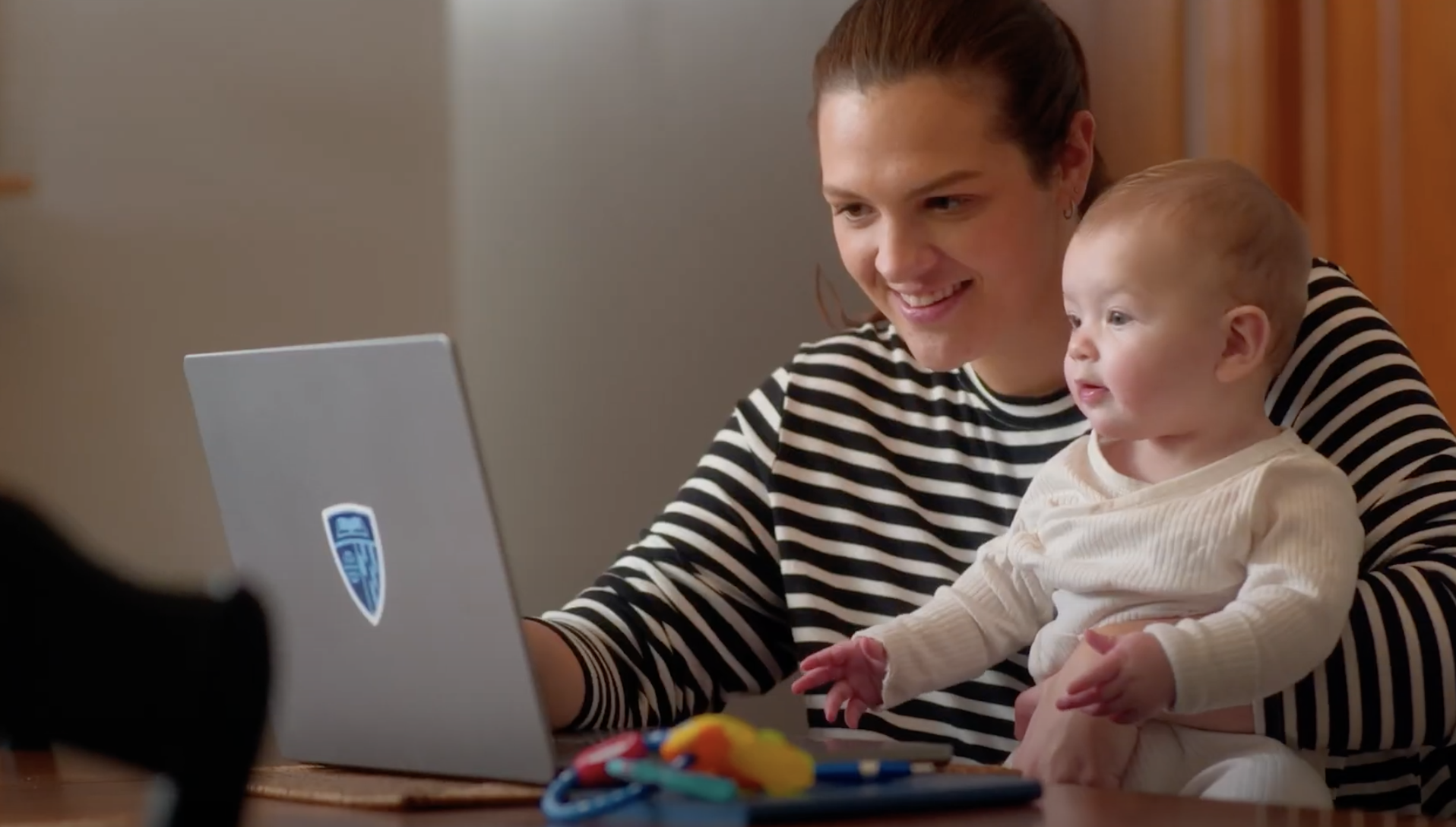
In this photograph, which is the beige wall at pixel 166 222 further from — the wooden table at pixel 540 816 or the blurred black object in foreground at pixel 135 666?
the blurred black object in foreground at pixel 135 666

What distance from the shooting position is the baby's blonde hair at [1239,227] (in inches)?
46.5

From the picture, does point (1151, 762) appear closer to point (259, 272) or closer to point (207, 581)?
point (207, 581)

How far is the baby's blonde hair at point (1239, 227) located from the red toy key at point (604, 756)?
58 centimetres

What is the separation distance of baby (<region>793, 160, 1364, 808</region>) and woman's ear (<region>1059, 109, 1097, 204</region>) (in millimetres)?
314

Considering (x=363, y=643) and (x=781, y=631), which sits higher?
(x=363, y=643)

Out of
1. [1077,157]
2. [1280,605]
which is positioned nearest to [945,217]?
[1077,157]

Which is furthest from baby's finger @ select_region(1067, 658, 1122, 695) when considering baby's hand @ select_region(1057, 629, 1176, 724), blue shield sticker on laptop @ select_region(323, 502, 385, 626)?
blue shield sticker on laptop @ select_region(323, 502, 385, 626)

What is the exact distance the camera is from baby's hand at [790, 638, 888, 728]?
3.97ft

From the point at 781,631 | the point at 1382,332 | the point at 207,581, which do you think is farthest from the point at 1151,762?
the point at 207,581

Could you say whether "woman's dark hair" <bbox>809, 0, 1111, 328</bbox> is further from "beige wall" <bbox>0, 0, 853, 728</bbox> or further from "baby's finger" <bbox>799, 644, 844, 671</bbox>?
"beige wall" <bbox>0, 0, 853, 728</bbox>

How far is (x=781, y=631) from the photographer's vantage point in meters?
1.70

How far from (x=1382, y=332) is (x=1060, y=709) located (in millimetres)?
546

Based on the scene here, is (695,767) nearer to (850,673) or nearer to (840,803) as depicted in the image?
(840,803)

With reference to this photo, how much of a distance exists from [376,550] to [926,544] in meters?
0.69
